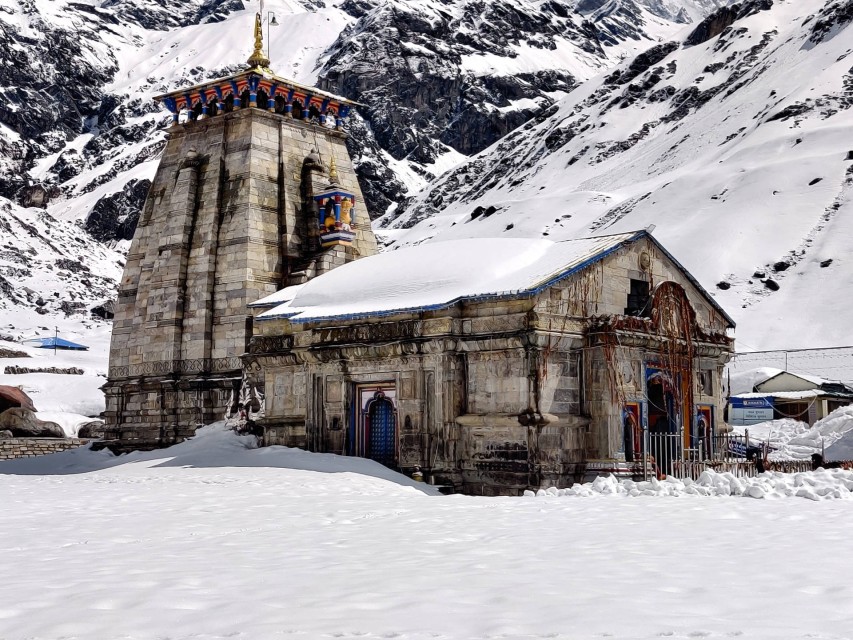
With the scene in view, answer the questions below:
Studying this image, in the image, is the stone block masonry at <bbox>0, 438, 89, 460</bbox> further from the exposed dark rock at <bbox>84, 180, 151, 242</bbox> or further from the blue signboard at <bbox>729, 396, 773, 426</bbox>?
the exposed dark rock at <bbox>84, 180, 151, 242</bbox>

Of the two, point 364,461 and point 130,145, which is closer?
point 364,461

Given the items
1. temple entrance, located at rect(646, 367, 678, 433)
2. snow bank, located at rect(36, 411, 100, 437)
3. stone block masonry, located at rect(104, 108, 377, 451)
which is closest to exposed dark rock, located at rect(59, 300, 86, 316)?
snow bank, located at rect(36, 411, 100, 437)

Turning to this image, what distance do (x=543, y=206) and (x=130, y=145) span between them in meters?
96.2

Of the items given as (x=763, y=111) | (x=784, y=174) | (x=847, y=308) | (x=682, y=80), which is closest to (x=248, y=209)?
(x=847, y=308)

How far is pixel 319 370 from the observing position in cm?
2334

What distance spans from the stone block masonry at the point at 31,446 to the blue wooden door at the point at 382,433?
648 inches

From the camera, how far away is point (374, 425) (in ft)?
74.6

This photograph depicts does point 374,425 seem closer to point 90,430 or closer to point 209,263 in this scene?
point 209,263

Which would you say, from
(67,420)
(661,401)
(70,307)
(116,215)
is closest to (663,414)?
(661,401)

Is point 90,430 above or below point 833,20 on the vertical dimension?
below

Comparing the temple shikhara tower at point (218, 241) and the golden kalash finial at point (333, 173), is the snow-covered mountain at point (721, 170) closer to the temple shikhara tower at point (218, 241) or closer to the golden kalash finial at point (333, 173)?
the golden kalash finial at point (333, 173)

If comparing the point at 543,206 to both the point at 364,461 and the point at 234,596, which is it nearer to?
the point at 364,461

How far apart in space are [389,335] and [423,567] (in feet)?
40.9

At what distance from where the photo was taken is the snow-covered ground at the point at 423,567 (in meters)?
7.09
